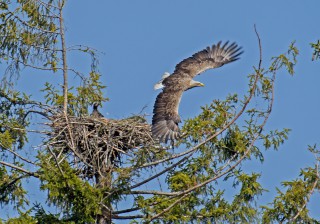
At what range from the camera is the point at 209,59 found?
2461cm

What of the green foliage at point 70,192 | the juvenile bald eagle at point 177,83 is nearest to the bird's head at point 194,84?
the juvenile bald eagle at point 177,83

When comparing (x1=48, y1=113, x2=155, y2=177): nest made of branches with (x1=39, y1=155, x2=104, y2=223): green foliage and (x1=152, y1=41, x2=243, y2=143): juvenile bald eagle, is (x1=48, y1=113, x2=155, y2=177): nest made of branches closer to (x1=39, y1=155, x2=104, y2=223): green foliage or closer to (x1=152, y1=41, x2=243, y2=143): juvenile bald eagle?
(x1=152, y1=41, x2=243, y2=143): juvenile bald eagle

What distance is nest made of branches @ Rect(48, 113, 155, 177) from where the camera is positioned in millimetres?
20797

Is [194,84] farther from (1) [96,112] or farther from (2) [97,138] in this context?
(2) [97,138]

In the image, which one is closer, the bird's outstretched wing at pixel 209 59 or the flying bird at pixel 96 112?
the flying bird at pixel 96 112

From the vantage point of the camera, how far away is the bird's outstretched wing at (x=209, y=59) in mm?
24164

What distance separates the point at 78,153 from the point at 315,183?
4.27 meters

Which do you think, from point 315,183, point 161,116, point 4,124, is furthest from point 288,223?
point 4,124

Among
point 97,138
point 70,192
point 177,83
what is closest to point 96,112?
point 97,138

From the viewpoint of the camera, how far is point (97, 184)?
20.0 metres

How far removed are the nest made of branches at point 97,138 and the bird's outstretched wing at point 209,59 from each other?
2645mm

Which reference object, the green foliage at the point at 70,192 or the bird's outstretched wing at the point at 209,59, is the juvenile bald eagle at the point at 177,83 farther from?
the green foliage at the point at 70,192

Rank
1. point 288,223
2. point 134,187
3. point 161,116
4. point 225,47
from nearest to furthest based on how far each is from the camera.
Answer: point 288,223 → point 134,187 → point 161,116 → point 225,47

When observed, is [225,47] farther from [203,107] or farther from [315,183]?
[315,183]
